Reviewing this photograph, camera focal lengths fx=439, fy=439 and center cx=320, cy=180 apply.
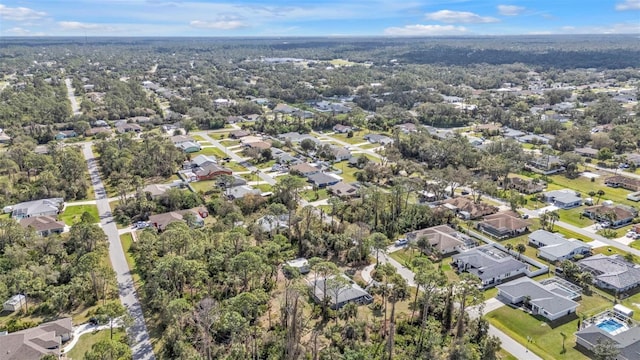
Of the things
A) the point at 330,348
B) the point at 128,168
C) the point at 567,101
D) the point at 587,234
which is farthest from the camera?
the point at 567,101

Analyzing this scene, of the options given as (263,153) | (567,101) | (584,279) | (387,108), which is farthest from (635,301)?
(567,101)

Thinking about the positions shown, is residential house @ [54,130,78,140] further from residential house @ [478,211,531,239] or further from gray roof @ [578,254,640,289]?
gray roof @ [578,254,640,289]

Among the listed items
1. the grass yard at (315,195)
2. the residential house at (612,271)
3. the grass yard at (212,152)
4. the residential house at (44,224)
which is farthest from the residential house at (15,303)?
the residential house at (612,271)

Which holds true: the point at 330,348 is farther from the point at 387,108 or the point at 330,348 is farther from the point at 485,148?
the point at 387,108

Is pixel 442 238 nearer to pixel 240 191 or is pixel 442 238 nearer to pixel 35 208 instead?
pixel 240 191

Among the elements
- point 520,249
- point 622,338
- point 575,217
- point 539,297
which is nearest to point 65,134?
point 520,249

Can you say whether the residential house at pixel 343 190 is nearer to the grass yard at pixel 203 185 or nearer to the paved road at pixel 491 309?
the paved road at pixel 491 309
